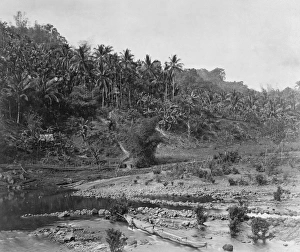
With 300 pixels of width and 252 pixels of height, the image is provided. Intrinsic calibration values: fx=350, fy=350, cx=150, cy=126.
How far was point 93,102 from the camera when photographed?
A: 68250 mm

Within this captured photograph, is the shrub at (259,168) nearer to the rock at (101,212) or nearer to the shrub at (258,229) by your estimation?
the rock at (101,212)

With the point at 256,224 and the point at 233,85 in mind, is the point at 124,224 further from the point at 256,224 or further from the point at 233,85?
the point at 233,85

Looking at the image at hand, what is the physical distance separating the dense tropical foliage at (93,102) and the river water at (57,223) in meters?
20.5

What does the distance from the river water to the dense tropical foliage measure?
2045 cm

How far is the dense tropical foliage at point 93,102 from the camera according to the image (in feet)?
180

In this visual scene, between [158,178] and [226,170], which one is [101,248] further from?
[226,170]

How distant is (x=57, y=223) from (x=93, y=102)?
1939 inches

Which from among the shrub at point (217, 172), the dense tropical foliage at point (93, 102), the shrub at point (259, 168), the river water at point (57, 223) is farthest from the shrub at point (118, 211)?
the dense tropical foliage at point (93, 102)

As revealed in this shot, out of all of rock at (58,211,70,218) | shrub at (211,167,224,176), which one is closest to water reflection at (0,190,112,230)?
rock at (58,211,70,218)

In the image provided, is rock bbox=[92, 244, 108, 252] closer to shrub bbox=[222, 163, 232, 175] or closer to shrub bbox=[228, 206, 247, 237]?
shrub bbox=[228, 206, 247, 237]

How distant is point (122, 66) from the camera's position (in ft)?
238

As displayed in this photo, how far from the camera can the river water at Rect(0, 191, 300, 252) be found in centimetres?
1499

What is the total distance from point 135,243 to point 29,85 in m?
45.2

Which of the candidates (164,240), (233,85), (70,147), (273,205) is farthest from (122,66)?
(233,85)
